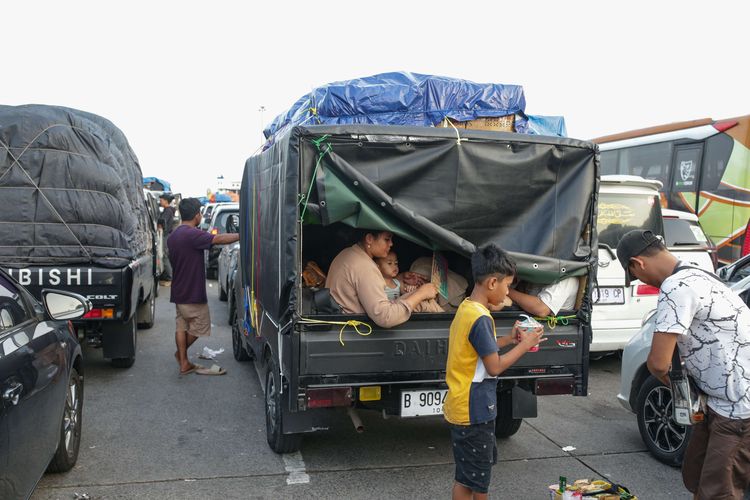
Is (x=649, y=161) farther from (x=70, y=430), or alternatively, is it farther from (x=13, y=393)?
(x=13, y=393)

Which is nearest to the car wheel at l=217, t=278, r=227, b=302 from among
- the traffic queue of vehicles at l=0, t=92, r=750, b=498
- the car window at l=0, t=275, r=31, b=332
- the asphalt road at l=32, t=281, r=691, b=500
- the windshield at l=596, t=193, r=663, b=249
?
the asphalt road at l=32, t=281, r=691, b=500

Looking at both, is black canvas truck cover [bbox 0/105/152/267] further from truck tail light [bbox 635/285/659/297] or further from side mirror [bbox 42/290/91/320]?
truck tail light [bbox 635/285/659/297]

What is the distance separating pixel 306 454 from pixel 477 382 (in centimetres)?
218

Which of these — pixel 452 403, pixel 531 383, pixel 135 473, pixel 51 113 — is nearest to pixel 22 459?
pixel 135 473

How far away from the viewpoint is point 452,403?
3.37m

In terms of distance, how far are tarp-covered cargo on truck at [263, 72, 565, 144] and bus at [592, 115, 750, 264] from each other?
7513 mm

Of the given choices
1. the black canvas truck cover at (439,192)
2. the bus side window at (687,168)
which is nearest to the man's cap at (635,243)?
the black canvas truck cover at (439,192)

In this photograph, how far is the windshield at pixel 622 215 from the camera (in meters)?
7.01

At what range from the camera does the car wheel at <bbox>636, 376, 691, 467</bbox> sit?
15.5 feet

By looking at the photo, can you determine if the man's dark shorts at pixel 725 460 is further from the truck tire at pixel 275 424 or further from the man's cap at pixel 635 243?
the truck tire at pixel 275 424

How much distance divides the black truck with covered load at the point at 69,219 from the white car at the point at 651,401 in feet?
15.5

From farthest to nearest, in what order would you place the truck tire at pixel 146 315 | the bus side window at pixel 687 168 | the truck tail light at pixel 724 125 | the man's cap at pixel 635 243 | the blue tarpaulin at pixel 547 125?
the bus side window at pixel 687 168
the truck tail light at pixel 724 125
the truck tire at pixel 146 315
the blue tarpaulin at pixel 547 125
the man's cap at pixel 635 243

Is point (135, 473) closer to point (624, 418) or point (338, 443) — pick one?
point (338, 443)

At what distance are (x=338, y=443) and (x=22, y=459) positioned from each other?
263cm
